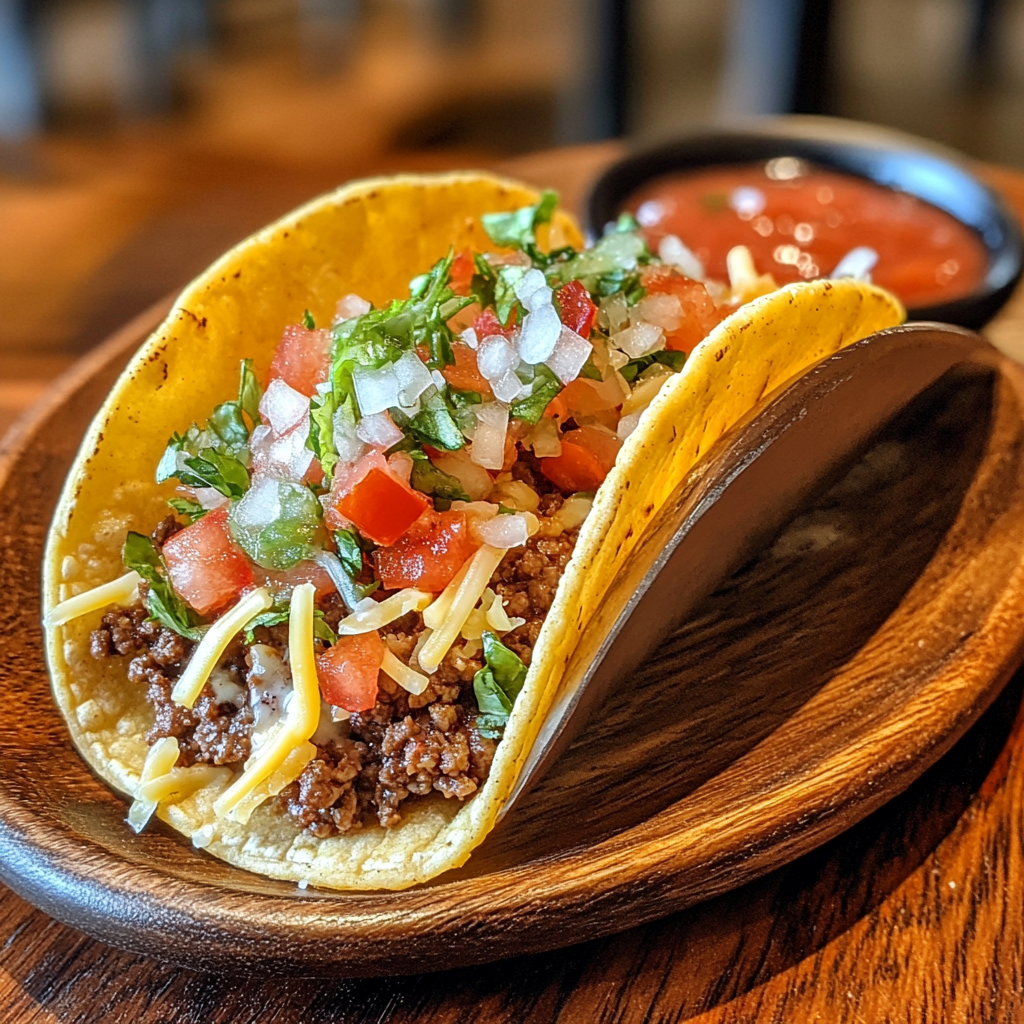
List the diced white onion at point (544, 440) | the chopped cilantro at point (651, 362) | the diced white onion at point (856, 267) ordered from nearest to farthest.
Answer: the diced white onion at point (544, 440) < the chopped cilantro at point (651, 362) < the diced white onion at point (856, 267)

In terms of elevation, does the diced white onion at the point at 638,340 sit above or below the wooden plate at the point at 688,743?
above

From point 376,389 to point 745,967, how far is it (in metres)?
0.96

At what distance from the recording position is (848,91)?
733 cm

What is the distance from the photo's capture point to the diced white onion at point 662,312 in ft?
5.98

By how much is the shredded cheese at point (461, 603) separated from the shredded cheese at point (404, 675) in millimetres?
18

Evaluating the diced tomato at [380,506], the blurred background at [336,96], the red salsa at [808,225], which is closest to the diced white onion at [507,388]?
the diced tomato at [380,506]

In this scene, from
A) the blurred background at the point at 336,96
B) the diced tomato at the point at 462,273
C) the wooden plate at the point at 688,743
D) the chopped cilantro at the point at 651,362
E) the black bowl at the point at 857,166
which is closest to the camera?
the wooden plate at the point at 688,743

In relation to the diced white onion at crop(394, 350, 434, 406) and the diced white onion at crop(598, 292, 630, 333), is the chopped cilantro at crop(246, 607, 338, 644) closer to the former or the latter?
the diced white onion at crop(394, 350, 434, 406)

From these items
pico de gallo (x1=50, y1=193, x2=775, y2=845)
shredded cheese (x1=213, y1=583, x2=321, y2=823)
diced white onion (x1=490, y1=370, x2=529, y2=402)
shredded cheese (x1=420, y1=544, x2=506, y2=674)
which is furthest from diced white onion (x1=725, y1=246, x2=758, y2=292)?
shredded cheese (x1=213, y1=583, x2=321, y2=823)

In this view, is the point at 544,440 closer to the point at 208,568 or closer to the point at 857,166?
the point at 208,568

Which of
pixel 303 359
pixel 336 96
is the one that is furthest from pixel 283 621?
pixel 336 96

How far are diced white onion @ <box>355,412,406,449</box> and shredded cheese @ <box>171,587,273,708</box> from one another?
0.28 meters

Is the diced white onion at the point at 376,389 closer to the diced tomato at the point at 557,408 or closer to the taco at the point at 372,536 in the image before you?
the taco at the point at 372,536

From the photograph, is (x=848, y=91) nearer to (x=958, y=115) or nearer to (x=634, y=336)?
(x=958, y=115)
